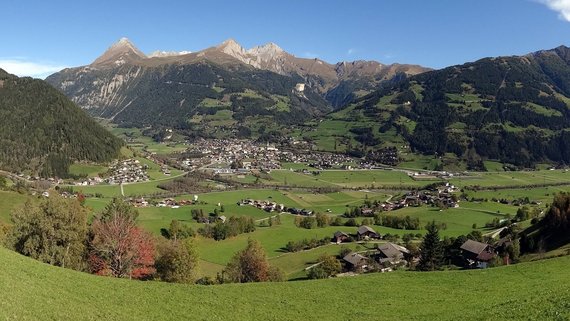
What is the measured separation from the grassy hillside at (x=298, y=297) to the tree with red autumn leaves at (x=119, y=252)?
14353 mm

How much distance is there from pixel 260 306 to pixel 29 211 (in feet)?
114

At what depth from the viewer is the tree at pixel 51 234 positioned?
4981 centimetres

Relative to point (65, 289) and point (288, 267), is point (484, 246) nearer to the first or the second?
point (288, 267)

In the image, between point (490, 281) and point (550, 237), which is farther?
point (550, 237)

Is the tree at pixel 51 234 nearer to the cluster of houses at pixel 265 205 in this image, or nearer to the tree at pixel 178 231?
the tree at pixel 178 231

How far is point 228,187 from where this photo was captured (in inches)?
7840

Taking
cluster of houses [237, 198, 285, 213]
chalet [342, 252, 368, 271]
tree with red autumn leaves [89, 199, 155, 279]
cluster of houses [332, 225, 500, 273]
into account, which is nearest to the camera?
tree with red autumn leaves [89, 199, 155, 279]

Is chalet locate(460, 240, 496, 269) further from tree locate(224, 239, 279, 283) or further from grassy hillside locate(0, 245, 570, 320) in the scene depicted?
grassy hillside locate(0, 245, 570, 320)

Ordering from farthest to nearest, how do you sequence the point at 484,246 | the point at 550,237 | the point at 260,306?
the point at 484,246
the point at 550,237
the point at 260,306

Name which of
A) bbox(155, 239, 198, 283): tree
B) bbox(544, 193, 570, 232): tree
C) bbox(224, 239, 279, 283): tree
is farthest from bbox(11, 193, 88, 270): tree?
bbox(544, 193, 570, 232): tree

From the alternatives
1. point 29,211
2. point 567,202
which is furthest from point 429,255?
Result: point 29,211

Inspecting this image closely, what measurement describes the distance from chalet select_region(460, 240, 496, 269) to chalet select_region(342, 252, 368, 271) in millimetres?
19282

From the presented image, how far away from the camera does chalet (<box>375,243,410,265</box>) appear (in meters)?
90.2

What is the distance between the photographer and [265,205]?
15738cm
